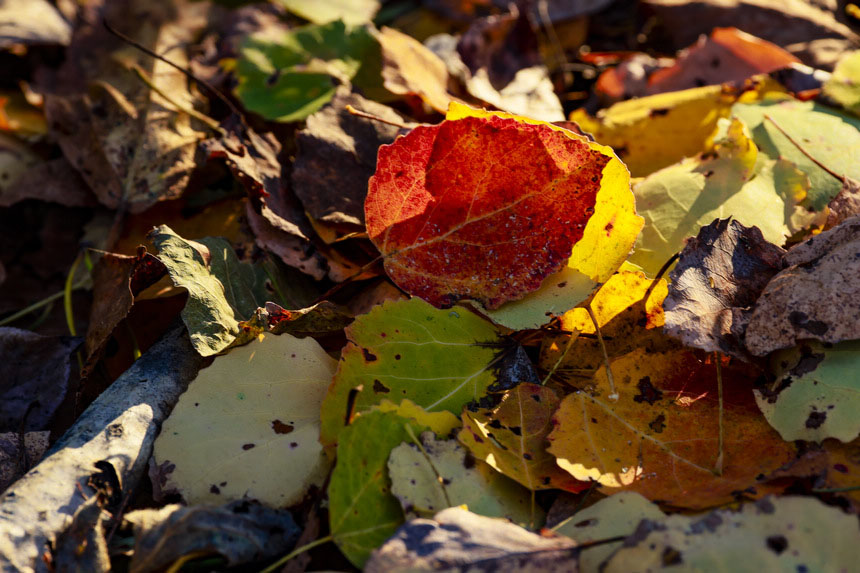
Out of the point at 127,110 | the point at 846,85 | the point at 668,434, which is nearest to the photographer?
the point at 668,434

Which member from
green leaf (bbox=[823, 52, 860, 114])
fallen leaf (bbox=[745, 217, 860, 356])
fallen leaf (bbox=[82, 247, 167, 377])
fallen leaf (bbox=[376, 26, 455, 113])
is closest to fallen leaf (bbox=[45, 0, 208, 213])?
fallen leaf (bbox=[82, 247, 167, 377])

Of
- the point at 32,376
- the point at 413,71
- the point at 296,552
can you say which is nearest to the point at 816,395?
the point at 296,552

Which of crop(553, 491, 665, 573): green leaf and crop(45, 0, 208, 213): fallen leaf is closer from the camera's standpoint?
crop(553, 491, 665, 573): green leaf

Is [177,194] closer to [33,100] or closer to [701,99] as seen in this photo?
[33,100]

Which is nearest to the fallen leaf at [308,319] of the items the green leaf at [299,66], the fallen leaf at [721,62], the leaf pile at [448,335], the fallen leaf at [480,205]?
the leaf pile at [448,335]

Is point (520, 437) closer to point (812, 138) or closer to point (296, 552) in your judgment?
point (296, 552)

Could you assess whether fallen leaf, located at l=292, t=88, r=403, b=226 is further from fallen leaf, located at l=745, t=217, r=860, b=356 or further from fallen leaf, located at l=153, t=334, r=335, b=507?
fallen leaf, located at l=745, t=217, r=860, b=356
